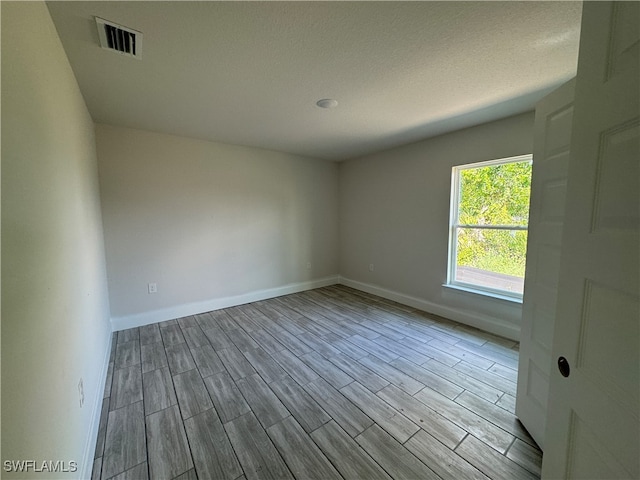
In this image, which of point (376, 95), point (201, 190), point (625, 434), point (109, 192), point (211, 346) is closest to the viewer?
point (625, 434)

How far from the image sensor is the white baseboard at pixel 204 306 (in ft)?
9.81

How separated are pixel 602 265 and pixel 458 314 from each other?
111 inches

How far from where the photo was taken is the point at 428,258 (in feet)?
11.3

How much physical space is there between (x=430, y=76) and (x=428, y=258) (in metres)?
2.28

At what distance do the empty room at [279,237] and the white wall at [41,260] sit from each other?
1 centimetres

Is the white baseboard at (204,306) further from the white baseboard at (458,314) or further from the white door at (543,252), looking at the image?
the white door at (543,252)

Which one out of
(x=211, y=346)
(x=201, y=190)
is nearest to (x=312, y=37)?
(x=201, y=190)

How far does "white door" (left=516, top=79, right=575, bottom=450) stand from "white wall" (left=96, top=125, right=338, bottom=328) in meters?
3.27

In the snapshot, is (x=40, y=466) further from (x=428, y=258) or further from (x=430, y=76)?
(x=428, y=258)

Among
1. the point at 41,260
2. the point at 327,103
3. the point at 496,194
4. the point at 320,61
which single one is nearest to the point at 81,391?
the point at 41,260

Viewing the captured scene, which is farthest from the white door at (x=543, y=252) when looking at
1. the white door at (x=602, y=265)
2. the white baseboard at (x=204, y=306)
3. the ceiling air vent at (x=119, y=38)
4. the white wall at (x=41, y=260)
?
the white baseboard at (x=204, y=306)

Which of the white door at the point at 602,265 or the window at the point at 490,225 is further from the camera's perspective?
the window at the point at 490,225

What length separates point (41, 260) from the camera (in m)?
1.00

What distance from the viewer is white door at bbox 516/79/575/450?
1.28 m
